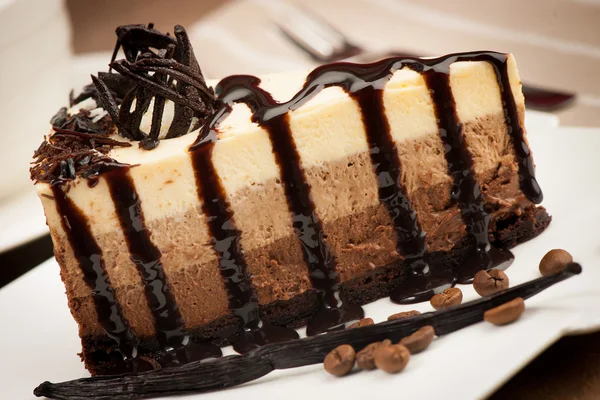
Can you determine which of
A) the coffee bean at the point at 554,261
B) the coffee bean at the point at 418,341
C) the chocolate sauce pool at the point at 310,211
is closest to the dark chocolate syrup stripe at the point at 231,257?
the chocolate sauce pool at the point at 310,211

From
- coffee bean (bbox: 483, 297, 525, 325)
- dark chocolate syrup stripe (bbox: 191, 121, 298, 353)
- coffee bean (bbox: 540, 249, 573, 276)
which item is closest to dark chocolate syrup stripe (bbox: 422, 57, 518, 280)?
coffee bean (bbox: 540, 249, 573, 276)

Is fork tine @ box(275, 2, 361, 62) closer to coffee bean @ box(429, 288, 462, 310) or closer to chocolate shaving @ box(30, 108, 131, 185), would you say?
chocolate shaving @ box(30, 108, 131, 185)

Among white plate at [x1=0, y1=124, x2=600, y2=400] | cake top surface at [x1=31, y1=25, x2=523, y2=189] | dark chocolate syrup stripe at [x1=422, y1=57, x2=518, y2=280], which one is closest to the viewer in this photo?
white plate at [x1=0, y1=124, x2=600, y2=400]

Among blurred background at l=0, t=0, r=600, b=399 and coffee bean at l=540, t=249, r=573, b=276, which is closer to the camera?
coffee bean at l=540, t=249, r=573, b=276

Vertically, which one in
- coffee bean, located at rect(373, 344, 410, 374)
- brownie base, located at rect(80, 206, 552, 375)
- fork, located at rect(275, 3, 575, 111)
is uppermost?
fork, located at rect(275, 3, 575, 111)

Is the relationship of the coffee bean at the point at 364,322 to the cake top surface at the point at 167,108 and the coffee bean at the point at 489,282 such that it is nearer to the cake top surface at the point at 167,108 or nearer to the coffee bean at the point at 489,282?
the coffee bean at the point at 489,282

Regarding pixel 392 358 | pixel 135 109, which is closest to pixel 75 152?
pixel 135 109
